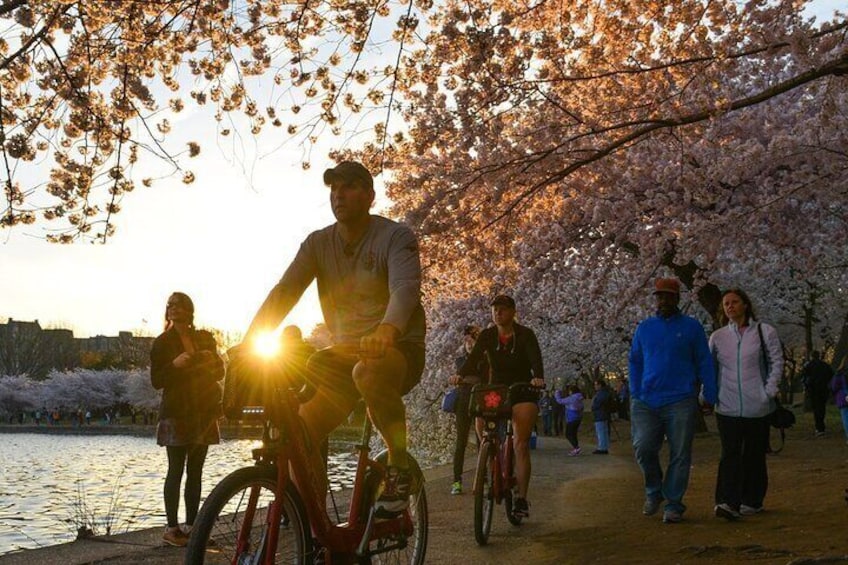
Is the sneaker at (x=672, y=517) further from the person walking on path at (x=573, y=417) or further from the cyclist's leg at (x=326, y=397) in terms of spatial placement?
the person walking on path at (x=573, y=417)

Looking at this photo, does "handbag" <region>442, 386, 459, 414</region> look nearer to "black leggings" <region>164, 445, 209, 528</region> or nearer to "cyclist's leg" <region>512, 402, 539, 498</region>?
"cyclist's leg" <region>512, 402, 539, 498</region>

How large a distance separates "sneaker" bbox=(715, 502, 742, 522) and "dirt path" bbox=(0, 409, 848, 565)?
66mm

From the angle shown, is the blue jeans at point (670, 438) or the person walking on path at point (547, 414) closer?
the blue jeans at point (670, 438)

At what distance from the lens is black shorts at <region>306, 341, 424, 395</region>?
13.6 ft

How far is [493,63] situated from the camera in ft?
36.4

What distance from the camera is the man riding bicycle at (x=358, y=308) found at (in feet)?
13.6

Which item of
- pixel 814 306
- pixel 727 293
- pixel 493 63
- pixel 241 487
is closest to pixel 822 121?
pixel 727 293

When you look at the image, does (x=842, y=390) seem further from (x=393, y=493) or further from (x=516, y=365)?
(x=393, y=493)

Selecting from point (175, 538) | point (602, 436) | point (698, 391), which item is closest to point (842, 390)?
point (602, 436)

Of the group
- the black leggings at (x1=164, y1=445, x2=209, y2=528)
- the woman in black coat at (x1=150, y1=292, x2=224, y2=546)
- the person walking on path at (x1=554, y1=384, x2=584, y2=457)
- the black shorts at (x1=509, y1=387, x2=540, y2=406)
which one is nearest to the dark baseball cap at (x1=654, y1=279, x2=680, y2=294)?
the black shorts at (x1=509, y1=387, x2=540, y2=406)

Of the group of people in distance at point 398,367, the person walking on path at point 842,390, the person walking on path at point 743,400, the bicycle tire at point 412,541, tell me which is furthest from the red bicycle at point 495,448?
the person walking on path at point 842,390

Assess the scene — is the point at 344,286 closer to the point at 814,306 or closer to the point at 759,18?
the point at 759,18

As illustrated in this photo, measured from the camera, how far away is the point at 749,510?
8609 millimetres

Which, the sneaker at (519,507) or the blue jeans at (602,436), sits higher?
the blue jeans at (602,436)
